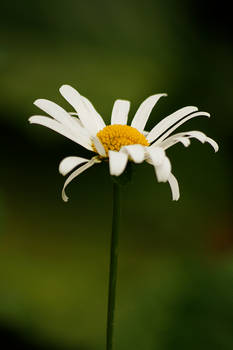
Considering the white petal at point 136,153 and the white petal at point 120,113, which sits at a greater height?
the white petal at point 120,113

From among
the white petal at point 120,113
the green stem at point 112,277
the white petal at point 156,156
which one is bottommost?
the green stem at point 112,277

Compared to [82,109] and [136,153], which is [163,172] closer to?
[136,153]

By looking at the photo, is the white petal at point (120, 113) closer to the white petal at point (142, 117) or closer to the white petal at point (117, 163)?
the white petal at point (142, 117)

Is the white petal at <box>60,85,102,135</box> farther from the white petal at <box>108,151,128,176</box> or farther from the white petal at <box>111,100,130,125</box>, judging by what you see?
the white petal at <box>108,151,128,176</box>

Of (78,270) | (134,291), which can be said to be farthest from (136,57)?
(134,291)

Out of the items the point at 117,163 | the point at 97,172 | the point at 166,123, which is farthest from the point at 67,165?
the point at 97,172

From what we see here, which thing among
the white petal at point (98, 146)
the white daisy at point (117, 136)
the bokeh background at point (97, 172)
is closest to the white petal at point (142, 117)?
the white daisy at point (117, 136)

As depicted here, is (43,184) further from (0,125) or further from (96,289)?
(96,289)
